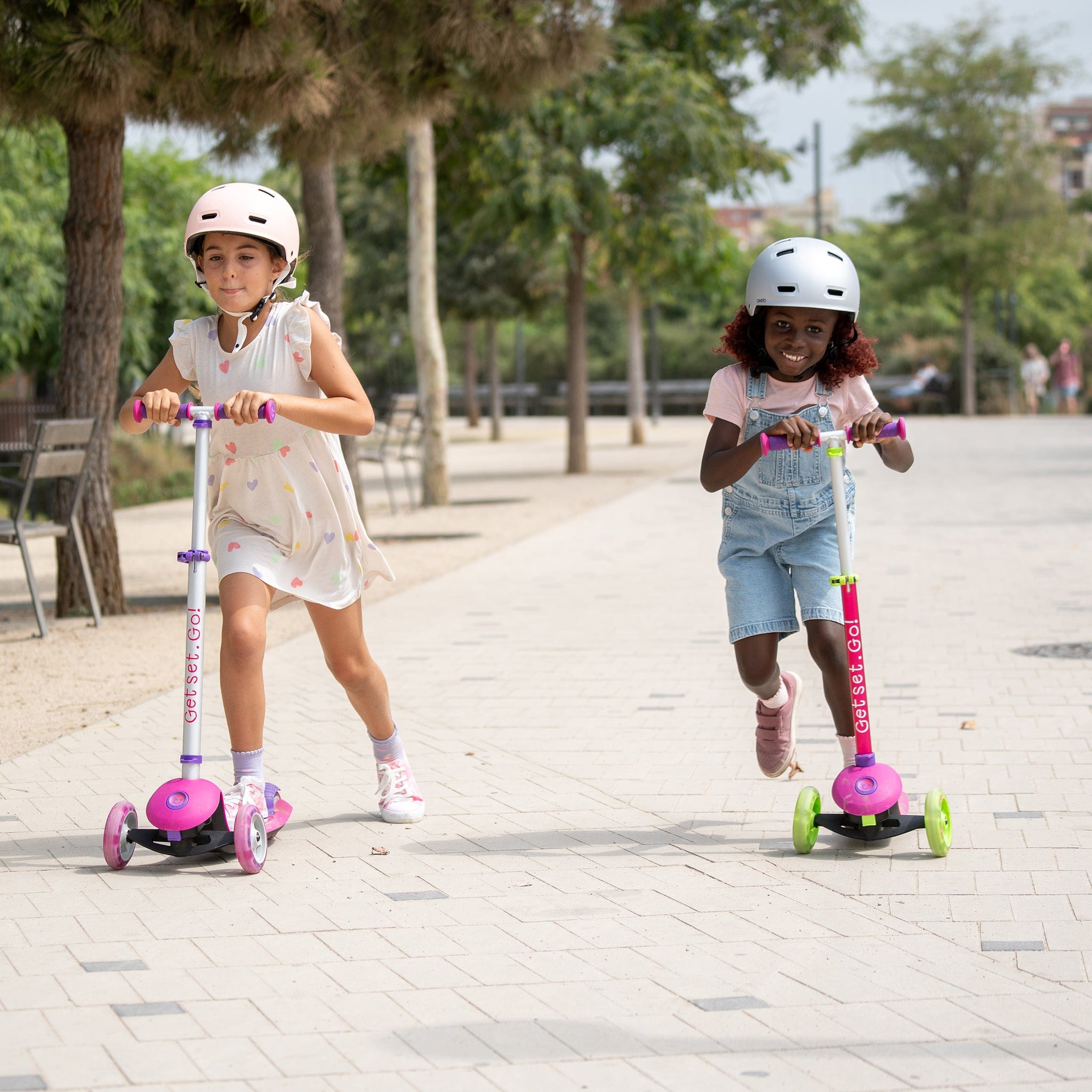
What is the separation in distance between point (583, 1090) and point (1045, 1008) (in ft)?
3.32

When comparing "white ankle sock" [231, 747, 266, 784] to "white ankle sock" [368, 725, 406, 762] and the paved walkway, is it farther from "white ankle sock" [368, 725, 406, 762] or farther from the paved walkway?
"white ankle sock" [368, 725, 406, 762]

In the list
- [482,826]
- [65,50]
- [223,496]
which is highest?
[65,50]

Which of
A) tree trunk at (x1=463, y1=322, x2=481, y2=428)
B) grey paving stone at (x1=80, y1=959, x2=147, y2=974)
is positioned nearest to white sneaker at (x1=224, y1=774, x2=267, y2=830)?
grey paving stone at (x1=80, y1=959, x2=147, y2=974)

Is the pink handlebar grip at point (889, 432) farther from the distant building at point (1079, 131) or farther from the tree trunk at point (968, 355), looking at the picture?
the distant building at point (1079, 131)

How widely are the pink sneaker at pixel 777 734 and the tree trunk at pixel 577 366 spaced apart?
54.7 feet

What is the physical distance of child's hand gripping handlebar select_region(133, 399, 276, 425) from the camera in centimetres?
414

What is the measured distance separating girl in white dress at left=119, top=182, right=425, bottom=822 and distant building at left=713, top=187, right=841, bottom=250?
16.5 metres

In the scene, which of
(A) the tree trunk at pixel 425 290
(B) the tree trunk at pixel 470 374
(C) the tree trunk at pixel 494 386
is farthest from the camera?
(B) the tree trunk at pixel 470 374

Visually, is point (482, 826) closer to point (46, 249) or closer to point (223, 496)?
point (223, 496)

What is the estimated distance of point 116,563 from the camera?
969 centimetres

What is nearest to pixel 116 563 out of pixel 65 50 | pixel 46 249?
pixel 65 50

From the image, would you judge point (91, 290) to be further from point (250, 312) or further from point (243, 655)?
point (243, 655)

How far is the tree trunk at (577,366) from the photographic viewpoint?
70.9 feet

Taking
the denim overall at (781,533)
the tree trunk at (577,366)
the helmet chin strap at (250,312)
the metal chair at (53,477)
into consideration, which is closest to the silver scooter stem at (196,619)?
the helmet chin strap at (250,312)
